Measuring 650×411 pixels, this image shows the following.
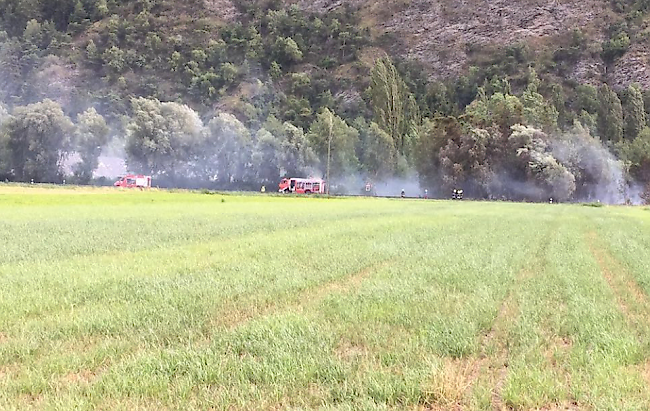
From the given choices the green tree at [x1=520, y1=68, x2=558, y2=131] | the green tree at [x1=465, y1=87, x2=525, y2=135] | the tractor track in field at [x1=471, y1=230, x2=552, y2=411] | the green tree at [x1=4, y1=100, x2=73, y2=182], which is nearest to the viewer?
the tractor track in field at [x1=471, y1=230, x2=552, y2=411]

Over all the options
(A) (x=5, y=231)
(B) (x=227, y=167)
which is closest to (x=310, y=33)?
(B) (x=227, y=167)

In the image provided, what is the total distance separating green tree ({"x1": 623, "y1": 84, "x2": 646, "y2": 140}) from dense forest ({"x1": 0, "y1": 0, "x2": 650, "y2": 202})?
12.1 inches

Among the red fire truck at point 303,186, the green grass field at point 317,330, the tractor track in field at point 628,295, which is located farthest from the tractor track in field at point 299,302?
the red fire truck at point 303,186

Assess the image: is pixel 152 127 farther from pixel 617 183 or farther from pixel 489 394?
pixel 489 394

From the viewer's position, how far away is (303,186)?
8506 cm

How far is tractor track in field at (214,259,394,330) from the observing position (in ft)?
23.5

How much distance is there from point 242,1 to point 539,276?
193437 mm

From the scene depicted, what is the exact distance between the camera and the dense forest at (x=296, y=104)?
83812 mm

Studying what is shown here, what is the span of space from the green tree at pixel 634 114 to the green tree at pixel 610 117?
2.52 m

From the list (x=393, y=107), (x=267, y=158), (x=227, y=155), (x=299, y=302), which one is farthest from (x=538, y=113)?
(x=299, y=302)

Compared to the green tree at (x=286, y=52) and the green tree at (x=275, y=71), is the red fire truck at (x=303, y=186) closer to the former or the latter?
the green tree at (x=275, y=71)

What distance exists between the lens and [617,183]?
86188mm

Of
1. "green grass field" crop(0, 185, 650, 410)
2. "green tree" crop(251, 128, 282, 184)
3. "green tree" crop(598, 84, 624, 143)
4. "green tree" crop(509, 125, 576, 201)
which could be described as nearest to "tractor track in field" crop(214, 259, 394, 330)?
"green grass field" crop(0, 185, 650, 410)

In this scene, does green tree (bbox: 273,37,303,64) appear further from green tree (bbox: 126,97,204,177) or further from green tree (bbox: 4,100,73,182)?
green tree (bbox: 4,100,73,182)
